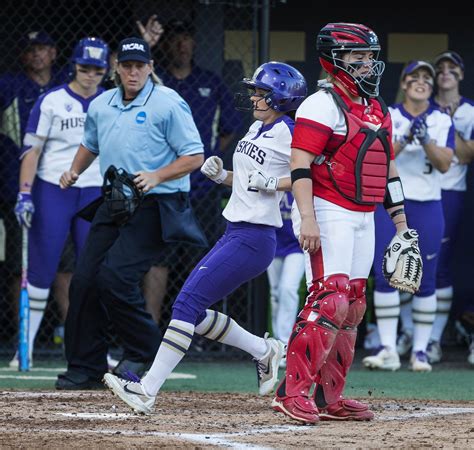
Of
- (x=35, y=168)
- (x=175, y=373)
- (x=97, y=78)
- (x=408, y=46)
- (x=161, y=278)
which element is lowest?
(x=175, y=373)

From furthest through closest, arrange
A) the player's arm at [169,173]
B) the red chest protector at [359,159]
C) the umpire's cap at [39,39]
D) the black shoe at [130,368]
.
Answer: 1. the umpire's cap at [39,39]
2. the black shoe at [130,368]
3. the player's arm at [169,173]
4. the red chest protector at [359,159]

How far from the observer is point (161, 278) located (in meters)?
9.12

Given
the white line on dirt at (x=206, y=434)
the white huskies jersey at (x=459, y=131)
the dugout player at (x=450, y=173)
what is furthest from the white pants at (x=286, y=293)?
the white line on dirt at (x=206, y=434)

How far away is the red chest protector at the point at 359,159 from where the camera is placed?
554 cm

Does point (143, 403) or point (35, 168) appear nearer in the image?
point (143, 403)

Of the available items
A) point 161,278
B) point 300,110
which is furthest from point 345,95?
point 161,278

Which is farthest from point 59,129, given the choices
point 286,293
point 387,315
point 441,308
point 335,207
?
point 335,207

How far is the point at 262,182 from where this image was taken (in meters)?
5.86

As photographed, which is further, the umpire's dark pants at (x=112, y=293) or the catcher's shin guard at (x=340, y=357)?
the umpire's dark pants at (x=112, y=293)

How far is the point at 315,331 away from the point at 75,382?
2.08 m

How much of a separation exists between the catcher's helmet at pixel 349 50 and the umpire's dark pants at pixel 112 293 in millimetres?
1664

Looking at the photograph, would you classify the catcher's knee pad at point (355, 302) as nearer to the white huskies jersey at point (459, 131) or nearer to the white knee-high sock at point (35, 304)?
the white knee-high sock at point (35, 304)

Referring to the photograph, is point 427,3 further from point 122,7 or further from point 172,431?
point 172,431

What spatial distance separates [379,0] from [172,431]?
19.6 feet
